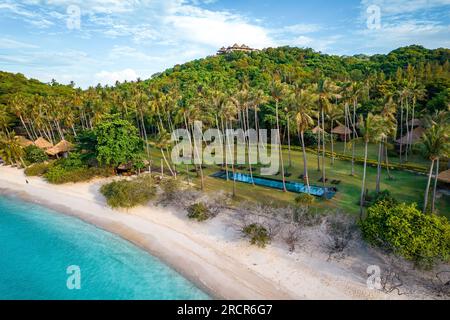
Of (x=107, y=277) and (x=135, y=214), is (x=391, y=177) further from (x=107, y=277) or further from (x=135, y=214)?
(x=107, y=277)

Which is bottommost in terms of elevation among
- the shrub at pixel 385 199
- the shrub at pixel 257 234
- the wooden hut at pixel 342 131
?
the shrub at pixel 257 234

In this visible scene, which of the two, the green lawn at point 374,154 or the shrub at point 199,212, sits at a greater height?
the green lawn at point 374,154

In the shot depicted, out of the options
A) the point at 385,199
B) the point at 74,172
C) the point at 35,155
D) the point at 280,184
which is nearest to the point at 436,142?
the point at 385,199

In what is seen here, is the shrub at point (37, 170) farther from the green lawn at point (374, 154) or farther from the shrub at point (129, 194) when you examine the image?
the green lawn at point (374, 154)

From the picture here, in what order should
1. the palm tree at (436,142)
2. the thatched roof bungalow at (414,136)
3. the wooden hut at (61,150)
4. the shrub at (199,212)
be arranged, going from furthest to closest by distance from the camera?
1. the wooden hut at (61,150)
2. the thatched roof bungalow at (414,136)
3. the shrub at (199,212)
4. the palm tree at (436,142)

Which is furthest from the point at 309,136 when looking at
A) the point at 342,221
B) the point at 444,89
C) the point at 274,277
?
the point at 274,277

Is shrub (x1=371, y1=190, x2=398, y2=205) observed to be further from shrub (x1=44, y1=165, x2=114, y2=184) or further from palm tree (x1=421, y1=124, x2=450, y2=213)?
shrub (x1=44, y1=165, x2=114, y2=184)

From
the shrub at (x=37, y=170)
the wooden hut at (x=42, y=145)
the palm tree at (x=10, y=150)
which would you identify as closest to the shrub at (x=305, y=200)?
the shrub at (x=37, y=170)

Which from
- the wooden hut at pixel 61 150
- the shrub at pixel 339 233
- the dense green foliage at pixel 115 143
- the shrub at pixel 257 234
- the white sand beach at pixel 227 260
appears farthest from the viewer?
the wooden hut at pixel 61 150

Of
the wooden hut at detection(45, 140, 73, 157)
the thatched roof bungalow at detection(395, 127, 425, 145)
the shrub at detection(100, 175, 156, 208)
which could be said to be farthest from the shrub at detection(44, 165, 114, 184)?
the thatched roof bungalow at detection(395, 127, 425, 145)
